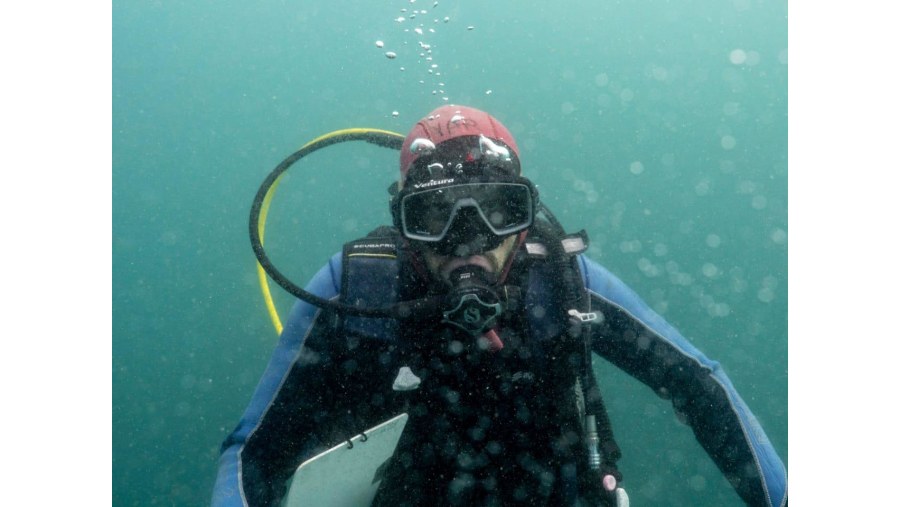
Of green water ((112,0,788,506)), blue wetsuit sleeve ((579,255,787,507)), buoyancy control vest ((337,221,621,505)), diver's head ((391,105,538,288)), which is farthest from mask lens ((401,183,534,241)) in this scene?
green water ((112,0,788,506))

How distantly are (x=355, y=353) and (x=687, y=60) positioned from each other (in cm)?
3269

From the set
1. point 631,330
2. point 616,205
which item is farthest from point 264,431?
point 616,205

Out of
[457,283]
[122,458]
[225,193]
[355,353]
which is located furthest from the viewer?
[225,193]

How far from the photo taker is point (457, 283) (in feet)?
7.34

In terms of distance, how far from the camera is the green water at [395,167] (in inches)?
571

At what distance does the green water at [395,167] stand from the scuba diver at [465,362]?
1032 cm

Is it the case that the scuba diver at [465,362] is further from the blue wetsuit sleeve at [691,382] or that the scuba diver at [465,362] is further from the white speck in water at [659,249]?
the white speck in water at [659,249]

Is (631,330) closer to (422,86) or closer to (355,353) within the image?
(355,353)

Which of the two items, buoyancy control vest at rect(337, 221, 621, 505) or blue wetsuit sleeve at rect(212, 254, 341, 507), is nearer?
blue wetsuit sleeve at rect(212, 254, 341, 507)

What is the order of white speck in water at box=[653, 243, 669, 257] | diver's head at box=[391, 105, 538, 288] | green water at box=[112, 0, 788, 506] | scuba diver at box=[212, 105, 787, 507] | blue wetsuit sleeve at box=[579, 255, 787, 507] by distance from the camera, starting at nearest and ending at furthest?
1. blue wetsuit sleeve at box=[579, 255, 787, 507]
2. scuba diver at box=[212, 105, 787, 507]
3. diver's head at box=[391, 105, 538, 288]
4. green water at box=[112, 0, 788, 506]
5. white speck in water at box=[653, 243, 669, 257]

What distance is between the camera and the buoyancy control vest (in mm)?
2260

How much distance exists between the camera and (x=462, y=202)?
2311 millimetres

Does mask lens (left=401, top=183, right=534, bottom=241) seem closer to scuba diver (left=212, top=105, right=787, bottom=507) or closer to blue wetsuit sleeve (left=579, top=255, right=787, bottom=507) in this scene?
scuba diver (left=212, top=105, right=787, bottom=507)

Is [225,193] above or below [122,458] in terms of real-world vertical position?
above
